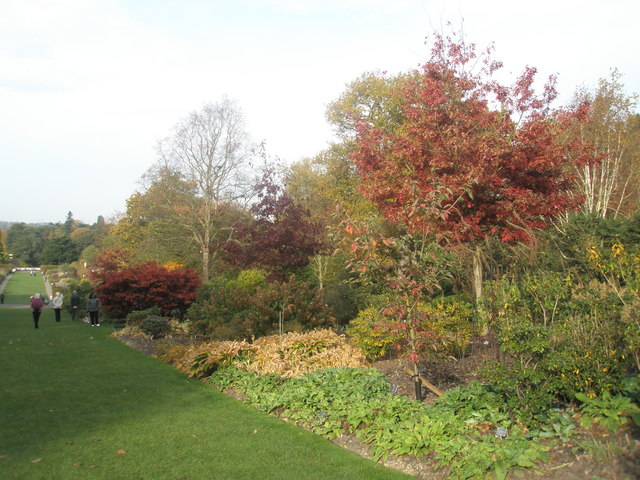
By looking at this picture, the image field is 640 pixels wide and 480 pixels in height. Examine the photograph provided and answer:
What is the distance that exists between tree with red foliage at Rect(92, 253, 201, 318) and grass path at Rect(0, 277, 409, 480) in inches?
269

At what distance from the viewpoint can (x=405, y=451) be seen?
4848mm

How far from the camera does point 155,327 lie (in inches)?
521

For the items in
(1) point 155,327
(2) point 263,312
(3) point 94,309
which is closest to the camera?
(2) point 263,312

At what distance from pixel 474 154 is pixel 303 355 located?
482 centimetres

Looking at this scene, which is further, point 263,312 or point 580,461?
point 263,312

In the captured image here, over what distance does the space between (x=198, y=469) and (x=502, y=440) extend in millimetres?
2738

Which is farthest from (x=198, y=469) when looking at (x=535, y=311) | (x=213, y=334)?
(x=213, y=334)

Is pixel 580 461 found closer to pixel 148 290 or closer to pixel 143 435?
pixel 143 435

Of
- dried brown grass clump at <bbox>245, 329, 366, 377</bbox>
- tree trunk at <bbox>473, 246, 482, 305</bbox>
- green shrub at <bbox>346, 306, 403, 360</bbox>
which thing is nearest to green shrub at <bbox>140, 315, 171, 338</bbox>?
dried brown grass clump at <bbox>245, 329, 366, 377</bbox>

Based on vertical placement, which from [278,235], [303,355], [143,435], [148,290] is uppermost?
[278,235]

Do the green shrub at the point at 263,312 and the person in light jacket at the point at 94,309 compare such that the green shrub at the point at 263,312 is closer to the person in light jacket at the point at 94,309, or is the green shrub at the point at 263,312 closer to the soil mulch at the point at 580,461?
the soil mulch at the point at 580,461

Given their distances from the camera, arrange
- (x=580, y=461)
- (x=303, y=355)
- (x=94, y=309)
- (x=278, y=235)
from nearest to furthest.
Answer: (x=580, y=461) → (x=303, y=355) → (x=278, y=235) → (x=94, y=309)

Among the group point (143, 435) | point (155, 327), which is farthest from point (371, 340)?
point (155, 327)

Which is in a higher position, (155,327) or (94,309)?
(94,309)
